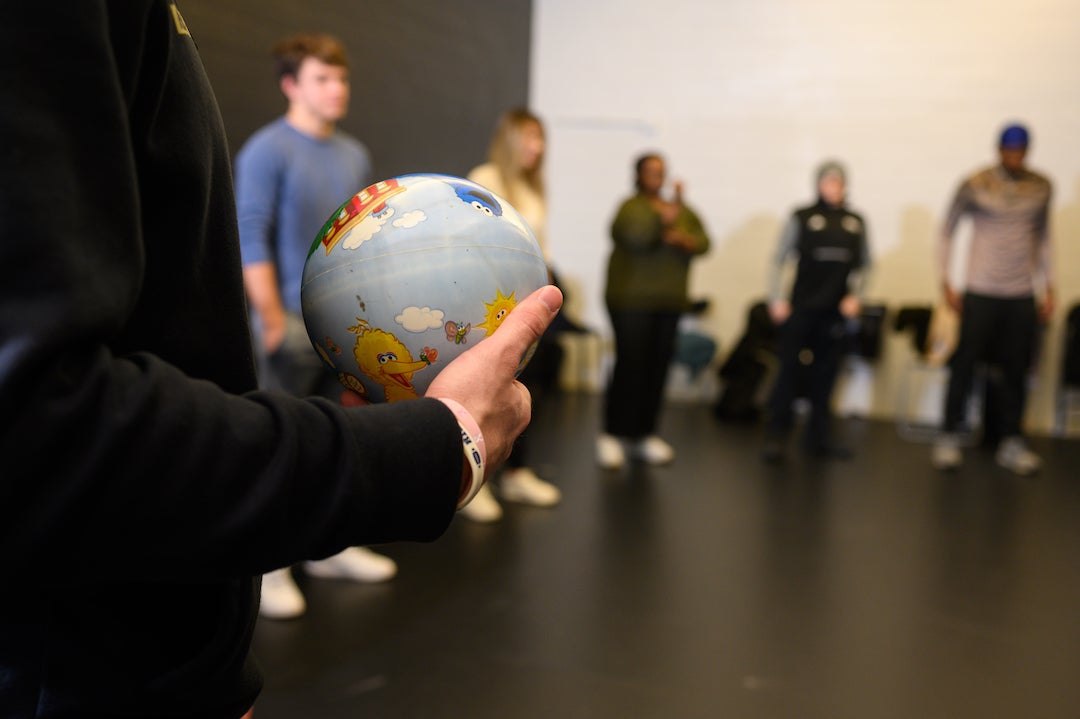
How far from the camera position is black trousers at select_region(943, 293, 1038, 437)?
4871mm

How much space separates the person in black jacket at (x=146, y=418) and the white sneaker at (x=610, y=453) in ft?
13.2

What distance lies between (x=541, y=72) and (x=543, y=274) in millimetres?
6837

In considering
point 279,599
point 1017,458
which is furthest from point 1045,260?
point 279,599

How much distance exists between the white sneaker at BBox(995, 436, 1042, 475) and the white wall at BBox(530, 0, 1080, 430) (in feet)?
4.70

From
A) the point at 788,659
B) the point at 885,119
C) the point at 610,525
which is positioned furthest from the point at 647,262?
the point at 885,119

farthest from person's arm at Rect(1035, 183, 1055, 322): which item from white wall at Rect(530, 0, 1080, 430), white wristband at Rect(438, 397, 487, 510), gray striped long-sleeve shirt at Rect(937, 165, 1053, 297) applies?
white wristband at Rect(438, 397, 487, 510)

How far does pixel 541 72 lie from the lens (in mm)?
7430

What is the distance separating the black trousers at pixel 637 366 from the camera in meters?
4.59

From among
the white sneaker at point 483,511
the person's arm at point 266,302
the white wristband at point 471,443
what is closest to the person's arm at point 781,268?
the white sneaker at point 483,511

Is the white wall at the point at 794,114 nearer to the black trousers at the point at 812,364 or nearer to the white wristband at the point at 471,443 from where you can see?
the black trousers at the point at 812,364

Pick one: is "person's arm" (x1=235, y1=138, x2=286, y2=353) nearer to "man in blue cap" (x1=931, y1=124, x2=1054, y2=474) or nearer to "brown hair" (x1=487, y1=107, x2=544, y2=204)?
"brown hair" (x1=487, y1=107, x2=544, y2=204)

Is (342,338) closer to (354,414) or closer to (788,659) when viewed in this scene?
(354,414)

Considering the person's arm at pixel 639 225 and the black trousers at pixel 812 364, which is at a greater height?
the person's arm at pixel 639 225

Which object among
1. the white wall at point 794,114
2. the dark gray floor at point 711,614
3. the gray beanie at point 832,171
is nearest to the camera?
the dark gray floor at point 711,614
